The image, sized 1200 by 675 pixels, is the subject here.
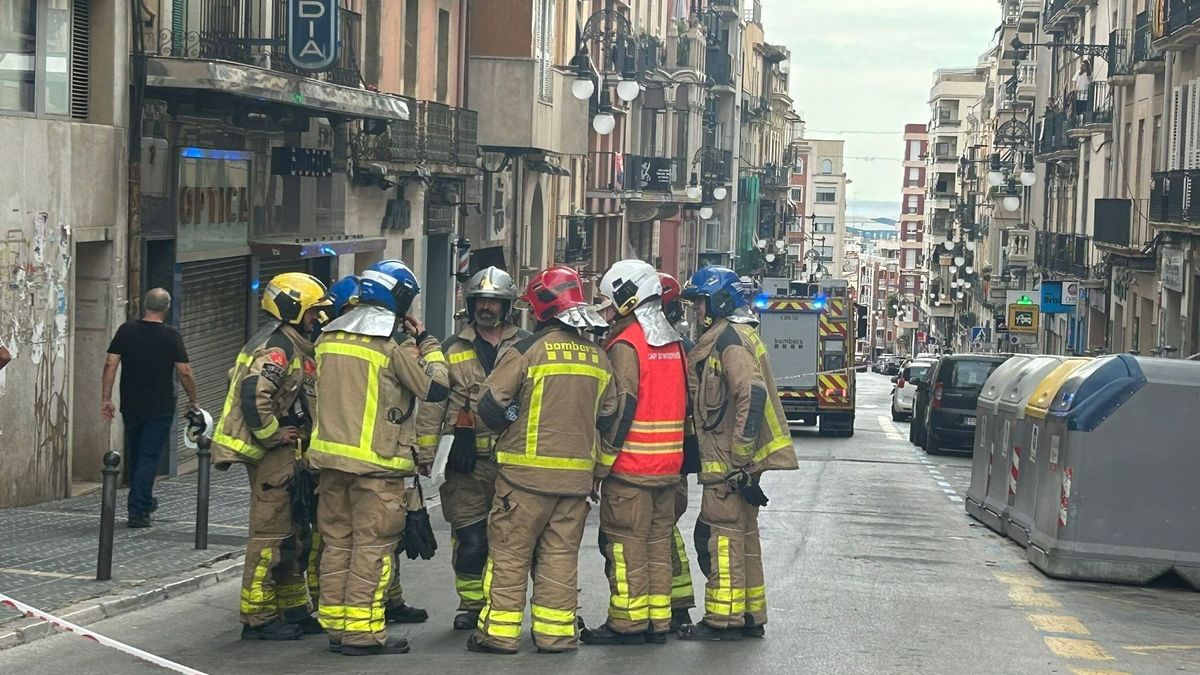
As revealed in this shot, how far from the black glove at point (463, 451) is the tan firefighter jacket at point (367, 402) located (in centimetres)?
36

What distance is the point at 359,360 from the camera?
930 cm

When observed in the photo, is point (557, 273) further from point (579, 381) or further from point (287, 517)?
point (287, 517)

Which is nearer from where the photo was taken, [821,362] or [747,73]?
[821,362]

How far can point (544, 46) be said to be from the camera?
35469 mm

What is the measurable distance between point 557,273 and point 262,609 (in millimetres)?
2337

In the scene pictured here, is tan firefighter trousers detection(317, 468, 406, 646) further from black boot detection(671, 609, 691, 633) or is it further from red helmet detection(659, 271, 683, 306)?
red helmet detection(659, 271, 683, 306)

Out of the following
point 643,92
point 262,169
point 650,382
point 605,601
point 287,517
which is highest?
point 643,92

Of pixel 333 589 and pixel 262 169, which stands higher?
pixel 262 169

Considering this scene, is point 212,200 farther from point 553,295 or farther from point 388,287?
point 553,295

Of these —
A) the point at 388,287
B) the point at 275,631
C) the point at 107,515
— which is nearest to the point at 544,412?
the point at 388,287

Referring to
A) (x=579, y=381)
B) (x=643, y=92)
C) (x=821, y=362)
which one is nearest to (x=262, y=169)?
(x=579, y=381)

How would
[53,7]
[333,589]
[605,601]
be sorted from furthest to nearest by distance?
1. [53,7]
2. [605,601]
3. [333,589]

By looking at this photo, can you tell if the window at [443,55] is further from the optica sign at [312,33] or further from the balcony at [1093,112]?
the balcony at [1093,112]

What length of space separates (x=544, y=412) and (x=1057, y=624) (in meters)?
3.73
